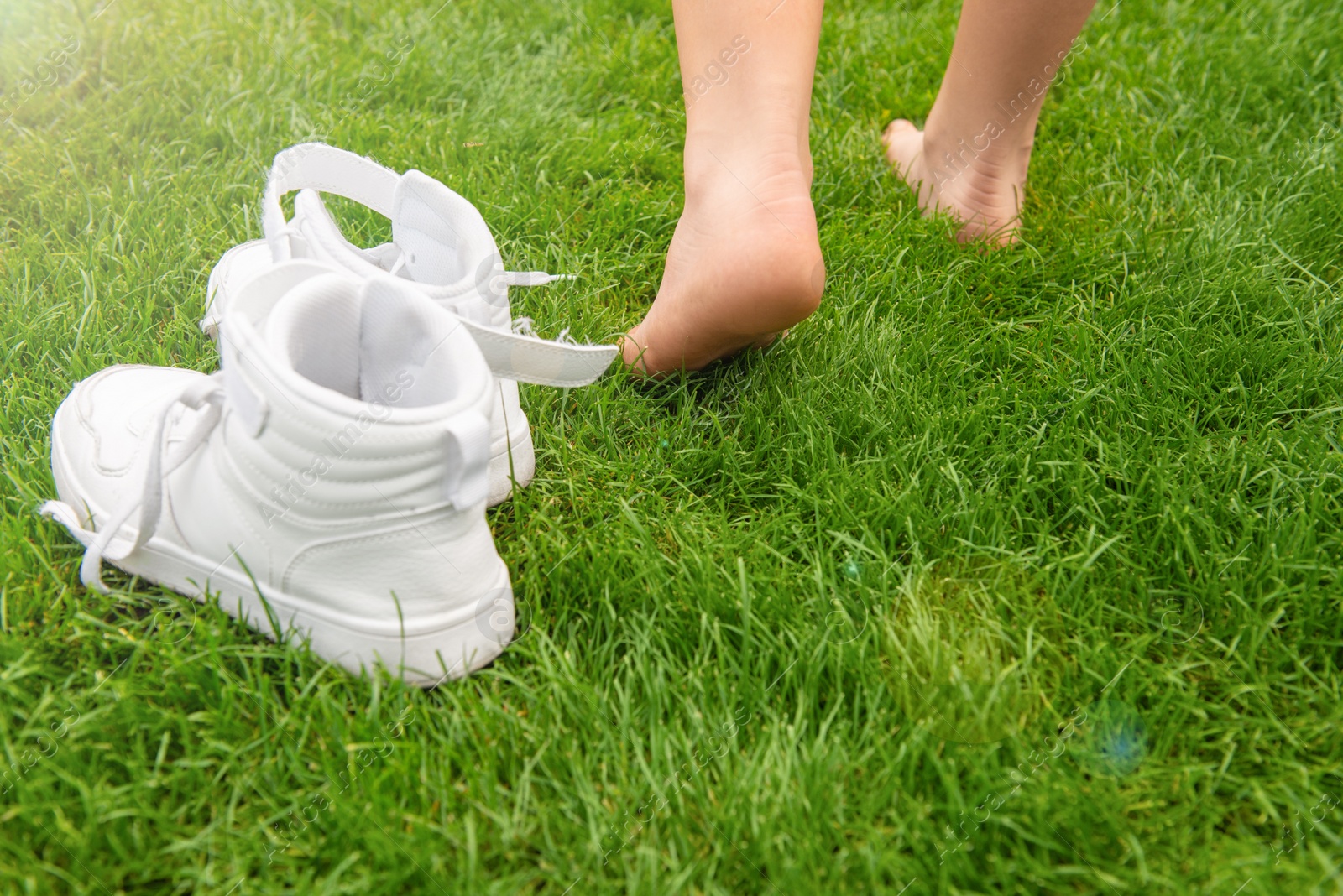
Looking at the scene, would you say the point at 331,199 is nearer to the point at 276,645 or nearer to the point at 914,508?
the point at 276,645

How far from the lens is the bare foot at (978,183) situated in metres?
1.98

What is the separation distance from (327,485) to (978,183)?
1552mm

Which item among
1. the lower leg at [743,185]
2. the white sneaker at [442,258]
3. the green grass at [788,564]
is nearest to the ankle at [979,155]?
the green grass at [788,564]

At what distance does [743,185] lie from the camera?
149 cm

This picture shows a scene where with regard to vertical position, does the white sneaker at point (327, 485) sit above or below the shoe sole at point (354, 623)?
above

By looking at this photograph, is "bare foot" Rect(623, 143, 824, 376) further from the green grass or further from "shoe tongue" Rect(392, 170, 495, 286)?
"shoe tongue" Rect(392, 170, 495, 286)

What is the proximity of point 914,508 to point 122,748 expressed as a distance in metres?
1.11

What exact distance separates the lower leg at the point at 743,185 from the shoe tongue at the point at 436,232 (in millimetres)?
333

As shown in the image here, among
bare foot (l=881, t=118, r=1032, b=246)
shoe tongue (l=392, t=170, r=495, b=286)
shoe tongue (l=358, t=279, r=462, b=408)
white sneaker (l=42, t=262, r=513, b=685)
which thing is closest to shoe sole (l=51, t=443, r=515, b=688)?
white sneaker (l=42, t=262, r=513, b=685)

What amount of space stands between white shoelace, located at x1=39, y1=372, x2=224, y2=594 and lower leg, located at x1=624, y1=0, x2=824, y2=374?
2.35 ft

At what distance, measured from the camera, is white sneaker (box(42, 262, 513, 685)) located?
3.45 feet

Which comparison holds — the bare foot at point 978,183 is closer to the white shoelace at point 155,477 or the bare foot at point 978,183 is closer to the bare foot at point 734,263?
the bare foot at point 734,263

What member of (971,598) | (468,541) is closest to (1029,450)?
(971,598)

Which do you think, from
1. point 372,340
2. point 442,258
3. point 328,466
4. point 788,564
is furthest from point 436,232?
point 788,564
